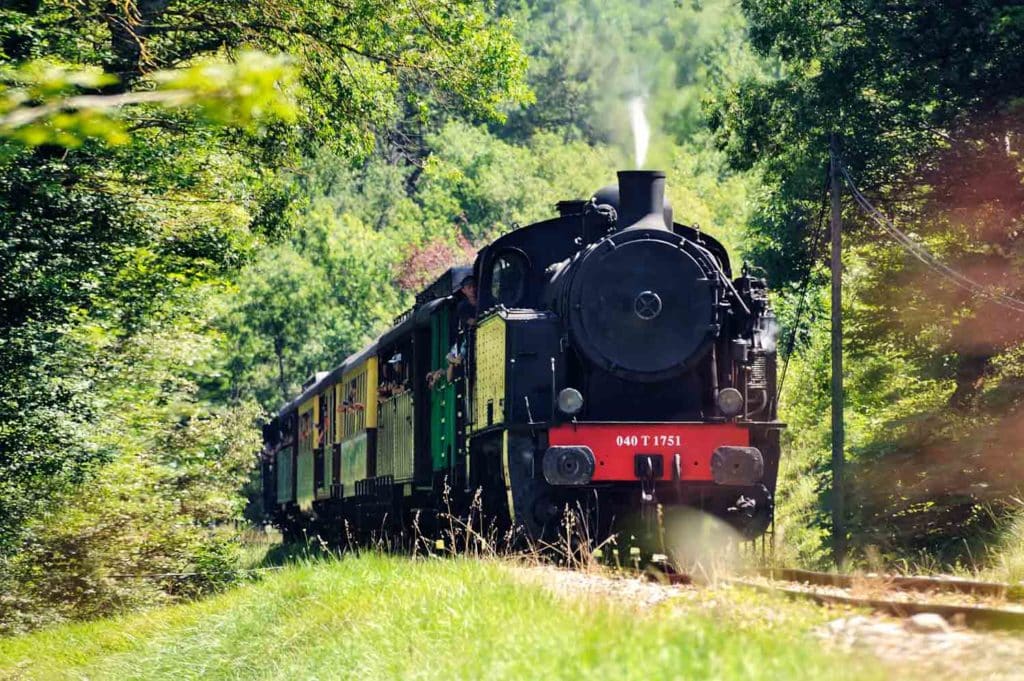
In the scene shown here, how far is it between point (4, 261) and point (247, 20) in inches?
220

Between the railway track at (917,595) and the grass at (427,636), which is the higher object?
the railway track at (917,595)

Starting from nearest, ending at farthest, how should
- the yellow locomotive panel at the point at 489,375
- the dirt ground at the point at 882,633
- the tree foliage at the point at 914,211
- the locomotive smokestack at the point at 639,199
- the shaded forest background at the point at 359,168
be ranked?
the dirt ground at the point at 882,633 < the yellow locomotive panel at the point at 489,375 < the locomotive smokestack at the point at 639,199 < the shaded forest background at the point at 359,168 < the tree foliage at the point at 914,211

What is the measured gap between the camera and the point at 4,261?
43.9ft

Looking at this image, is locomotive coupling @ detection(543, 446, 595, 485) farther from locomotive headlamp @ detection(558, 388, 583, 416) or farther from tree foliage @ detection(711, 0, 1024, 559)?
tree foliage @ detection(711, 0, 1024, 559)

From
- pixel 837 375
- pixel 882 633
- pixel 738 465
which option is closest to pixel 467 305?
pixel 738 465

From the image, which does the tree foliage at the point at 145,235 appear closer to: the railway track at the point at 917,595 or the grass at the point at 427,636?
the grass at the point at 427,636

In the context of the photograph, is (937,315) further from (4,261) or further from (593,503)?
(4,261)

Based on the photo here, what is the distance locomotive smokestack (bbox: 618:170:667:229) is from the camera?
520 inches

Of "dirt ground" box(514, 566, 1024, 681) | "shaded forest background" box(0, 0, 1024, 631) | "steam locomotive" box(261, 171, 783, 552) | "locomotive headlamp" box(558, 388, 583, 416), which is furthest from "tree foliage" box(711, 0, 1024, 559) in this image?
"dirt ground" box(514, 566, 1024, 681)

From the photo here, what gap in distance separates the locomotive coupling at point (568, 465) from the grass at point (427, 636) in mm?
1433

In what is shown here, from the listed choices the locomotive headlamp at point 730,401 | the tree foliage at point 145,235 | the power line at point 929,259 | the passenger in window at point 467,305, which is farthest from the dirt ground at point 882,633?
the power line at point 929,259

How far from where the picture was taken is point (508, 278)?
13867 millimetres

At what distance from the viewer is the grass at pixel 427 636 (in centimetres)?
582

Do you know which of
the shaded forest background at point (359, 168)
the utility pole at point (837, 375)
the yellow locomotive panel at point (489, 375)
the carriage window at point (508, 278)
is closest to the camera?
the yellow locomotive panel at point (489, 375)
